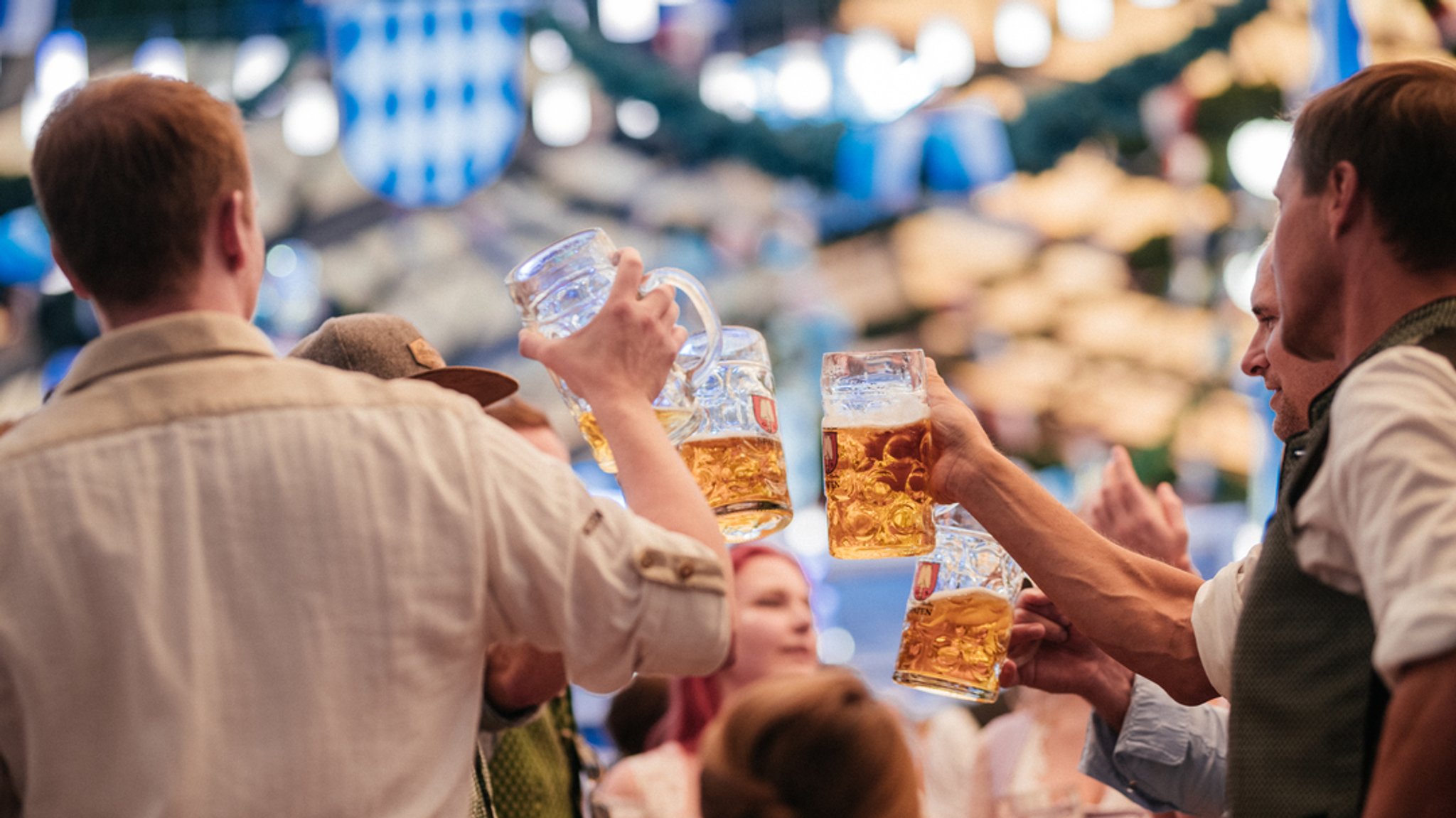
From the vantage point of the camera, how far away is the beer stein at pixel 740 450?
1.37 meters

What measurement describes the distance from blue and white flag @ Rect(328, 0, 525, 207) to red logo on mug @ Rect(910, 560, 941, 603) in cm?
512

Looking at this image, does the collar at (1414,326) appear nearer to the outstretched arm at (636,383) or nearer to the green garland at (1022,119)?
the outstretched arm at (636,383)

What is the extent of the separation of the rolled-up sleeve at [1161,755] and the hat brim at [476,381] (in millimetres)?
966

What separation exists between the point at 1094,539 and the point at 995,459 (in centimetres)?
16

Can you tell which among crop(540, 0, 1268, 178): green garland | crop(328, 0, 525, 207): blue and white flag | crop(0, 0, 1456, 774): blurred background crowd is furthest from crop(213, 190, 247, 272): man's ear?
crop(328, 0, 525, 207): blue and white flag

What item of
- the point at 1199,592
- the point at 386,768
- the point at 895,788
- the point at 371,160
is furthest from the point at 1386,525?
the point at 371,160

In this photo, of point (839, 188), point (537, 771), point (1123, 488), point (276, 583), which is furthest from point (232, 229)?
point (839, 188)

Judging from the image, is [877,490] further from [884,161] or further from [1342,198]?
[884,161]

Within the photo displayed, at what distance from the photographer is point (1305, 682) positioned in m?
1.12

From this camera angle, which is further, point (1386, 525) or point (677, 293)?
point (677, 293)

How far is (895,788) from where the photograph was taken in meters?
1.21

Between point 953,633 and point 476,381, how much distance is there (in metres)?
0.60

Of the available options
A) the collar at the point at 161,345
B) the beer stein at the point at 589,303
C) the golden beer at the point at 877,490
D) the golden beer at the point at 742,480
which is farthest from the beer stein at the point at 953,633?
the collar at the point at 161,345

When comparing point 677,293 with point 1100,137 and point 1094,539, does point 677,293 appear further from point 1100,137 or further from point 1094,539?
point 1100,137
